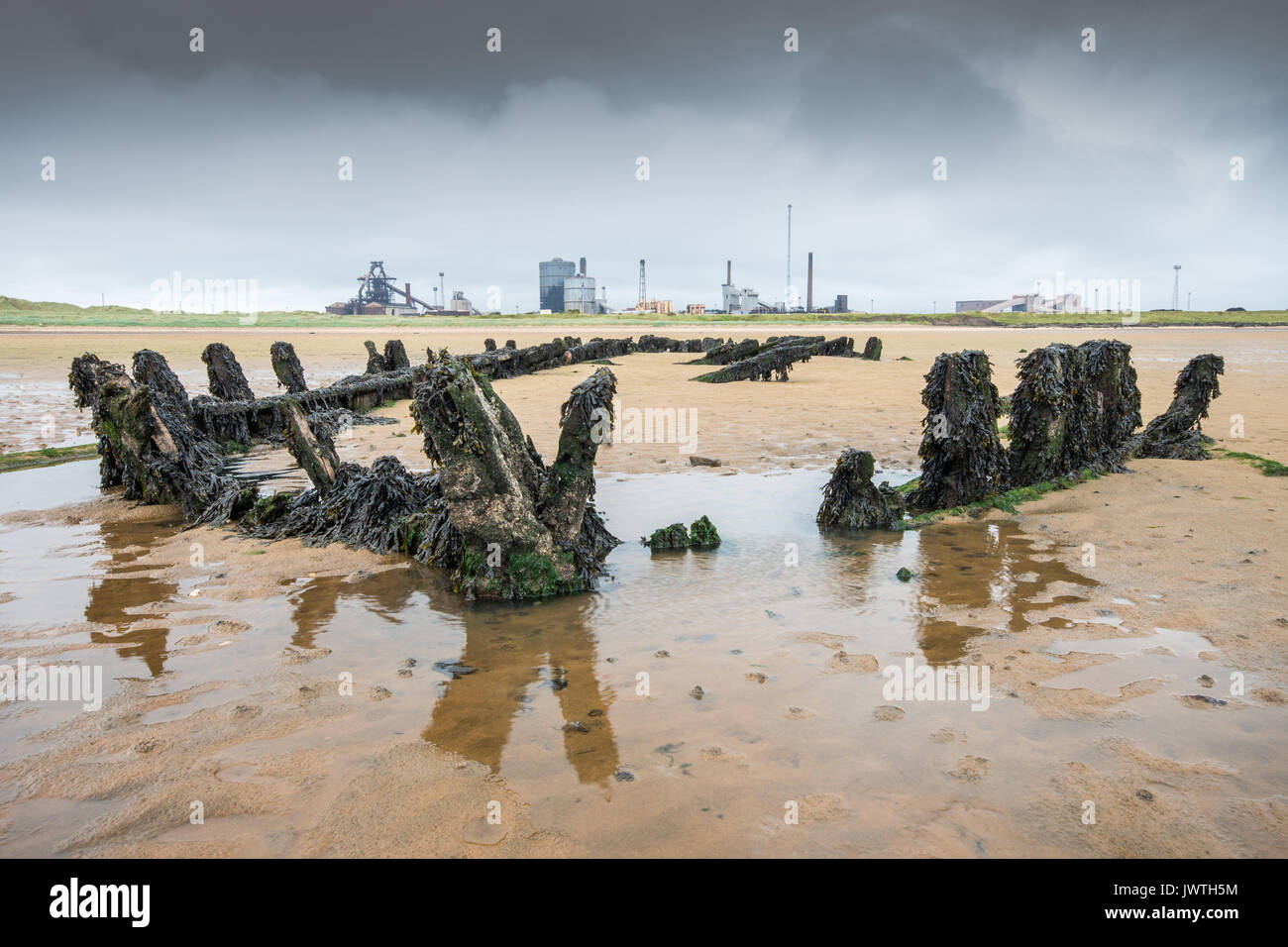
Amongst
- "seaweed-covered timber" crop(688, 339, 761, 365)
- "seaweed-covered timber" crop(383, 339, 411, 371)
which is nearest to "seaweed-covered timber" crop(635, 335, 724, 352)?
"seaweed-covered timber" crop(688, 339, 761, 365)

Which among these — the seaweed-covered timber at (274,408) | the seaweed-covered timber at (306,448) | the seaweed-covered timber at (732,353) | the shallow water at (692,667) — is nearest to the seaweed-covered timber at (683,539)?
the shallow water at (692,667)

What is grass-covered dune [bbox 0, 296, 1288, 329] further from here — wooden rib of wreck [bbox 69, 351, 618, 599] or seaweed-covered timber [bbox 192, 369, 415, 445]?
wooden rib of wreck [bbox 69, 351, 618, 599]

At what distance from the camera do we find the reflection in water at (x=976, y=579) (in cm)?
453

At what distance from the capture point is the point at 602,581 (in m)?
5.64

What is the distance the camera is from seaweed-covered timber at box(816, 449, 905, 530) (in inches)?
275

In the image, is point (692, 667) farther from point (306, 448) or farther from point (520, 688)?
point (306, 448)

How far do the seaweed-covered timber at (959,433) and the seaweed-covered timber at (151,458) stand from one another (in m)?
6.88

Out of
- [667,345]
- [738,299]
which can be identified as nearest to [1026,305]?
[738,299]

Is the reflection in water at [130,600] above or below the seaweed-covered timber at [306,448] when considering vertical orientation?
below

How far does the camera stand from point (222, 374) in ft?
44.7

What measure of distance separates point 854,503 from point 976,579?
5.58 feet

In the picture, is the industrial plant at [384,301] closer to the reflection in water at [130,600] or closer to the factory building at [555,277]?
the factory building at [555,277]

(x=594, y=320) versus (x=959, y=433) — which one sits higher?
(x=594, y=320)
